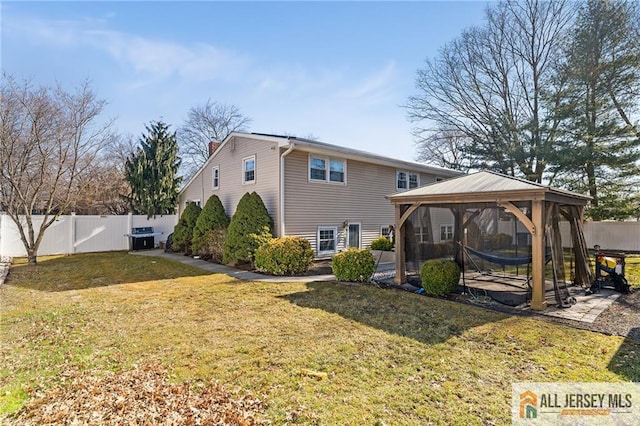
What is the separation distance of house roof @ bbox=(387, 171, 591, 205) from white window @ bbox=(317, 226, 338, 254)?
15.2 ft

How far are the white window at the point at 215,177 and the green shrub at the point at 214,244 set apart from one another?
2.82m

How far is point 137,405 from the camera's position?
116 inches

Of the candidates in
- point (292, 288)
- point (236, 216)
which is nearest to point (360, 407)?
point (292, 288)

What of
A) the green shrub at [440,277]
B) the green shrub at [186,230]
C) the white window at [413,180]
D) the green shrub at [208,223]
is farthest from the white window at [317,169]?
the green shrub at [186,230]

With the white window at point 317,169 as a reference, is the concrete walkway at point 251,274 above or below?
below

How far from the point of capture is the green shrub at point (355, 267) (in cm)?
838

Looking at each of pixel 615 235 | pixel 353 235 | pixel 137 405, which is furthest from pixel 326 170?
pixel 615 235

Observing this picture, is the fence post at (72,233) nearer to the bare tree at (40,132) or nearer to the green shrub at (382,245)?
the bare tree at (40,132)

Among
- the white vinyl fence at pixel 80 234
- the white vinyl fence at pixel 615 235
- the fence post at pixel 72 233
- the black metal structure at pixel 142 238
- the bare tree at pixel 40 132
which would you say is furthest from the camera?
the black metal structure at pixel 142 238

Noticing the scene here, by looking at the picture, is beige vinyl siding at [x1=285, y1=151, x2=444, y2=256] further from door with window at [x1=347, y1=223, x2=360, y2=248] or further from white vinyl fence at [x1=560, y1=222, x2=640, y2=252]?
white vinyl fence at [x1=560, y1=222, x2=640, y2=252]

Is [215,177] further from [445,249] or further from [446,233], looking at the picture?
[445,249]

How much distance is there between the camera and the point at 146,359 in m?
3.94

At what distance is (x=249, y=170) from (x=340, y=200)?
3803 millimetres

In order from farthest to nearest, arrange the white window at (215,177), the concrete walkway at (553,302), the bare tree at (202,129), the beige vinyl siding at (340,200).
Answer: the bare tree at (202,129)
the white window at (215,177)
the beige vinyl siding at (340,200)
the concrete walkway at (553,302)
